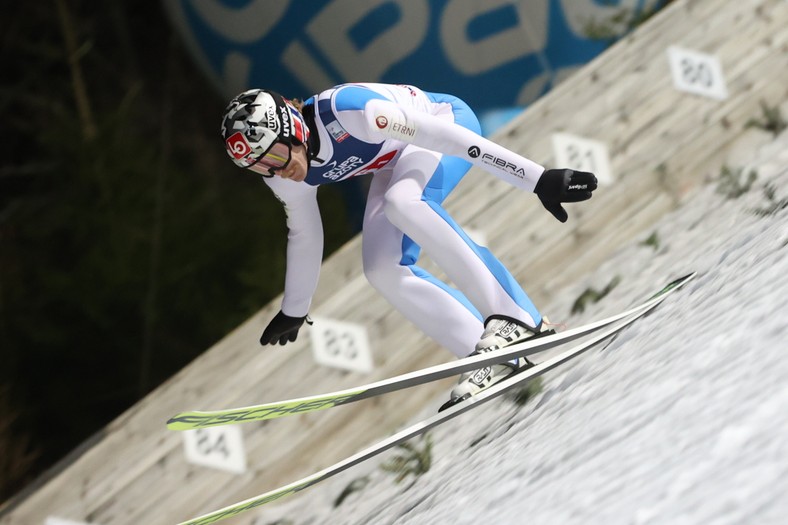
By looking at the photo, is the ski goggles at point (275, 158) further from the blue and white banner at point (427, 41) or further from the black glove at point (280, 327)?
the blue and white banner at point (427, 41)

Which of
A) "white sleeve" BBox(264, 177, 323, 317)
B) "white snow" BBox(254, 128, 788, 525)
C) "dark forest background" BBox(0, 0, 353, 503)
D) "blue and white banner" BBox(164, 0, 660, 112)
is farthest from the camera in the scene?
"dark forest background" BBox(0, 0, 353, 503)

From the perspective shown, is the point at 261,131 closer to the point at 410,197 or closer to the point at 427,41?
the point at 410,197

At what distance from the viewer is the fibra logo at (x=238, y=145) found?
3240mm

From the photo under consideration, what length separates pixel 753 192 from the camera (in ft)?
16.1

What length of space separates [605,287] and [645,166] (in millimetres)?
578

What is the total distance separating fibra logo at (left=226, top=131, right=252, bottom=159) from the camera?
3240mm

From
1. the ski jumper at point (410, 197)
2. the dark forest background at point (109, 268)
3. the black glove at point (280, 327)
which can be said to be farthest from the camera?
the dark forest background at point (109, 268)

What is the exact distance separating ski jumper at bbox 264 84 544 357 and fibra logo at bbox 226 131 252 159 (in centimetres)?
17

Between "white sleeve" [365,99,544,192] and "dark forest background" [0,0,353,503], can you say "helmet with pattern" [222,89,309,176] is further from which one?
"dark forest background" [0,0,353,503]

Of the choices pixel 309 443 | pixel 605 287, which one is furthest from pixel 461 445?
pixel 605 287

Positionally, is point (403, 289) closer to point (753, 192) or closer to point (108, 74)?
point (753, 192)

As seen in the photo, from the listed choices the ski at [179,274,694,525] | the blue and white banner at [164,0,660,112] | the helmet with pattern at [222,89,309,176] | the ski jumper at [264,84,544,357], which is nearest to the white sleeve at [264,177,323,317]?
the ski jumper at [264,84,544,357]

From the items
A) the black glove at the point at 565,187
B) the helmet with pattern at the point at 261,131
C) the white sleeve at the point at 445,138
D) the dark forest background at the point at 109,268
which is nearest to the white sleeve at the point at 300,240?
the helmet with pattern at the point at 261,131

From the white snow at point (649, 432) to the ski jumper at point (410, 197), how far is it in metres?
0.37
